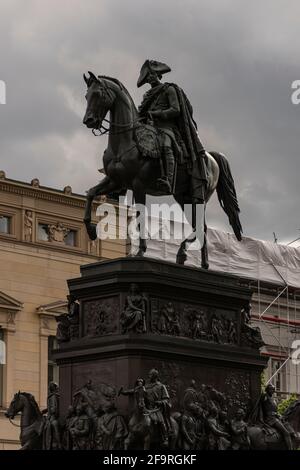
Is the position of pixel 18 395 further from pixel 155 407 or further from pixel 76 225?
pixel 76 225

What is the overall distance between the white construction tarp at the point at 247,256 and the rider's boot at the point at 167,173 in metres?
35.3

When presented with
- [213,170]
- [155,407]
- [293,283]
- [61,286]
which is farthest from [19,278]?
[155,407]

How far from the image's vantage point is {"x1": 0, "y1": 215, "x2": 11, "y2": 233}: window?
5950cm

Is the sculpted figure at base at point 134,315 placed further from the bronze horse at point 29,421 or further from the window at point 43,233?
the window at point 43,233

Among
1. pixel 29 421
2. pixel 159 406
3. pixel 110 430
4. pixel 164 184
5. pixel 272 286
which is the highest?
pixel 272 286

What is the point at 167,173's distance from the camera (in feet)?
88.2

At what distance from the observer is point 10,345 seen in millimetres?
58438

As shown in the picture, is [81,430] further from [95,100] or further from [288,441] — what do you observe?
[95,100]

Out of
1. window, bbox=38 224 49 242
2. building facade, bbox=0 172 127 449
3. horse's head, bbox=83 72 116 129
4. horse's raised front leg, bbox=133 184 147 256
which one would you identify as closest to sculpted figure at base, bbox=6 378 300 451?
horse's raised front leg, bbox=133 184 147 256

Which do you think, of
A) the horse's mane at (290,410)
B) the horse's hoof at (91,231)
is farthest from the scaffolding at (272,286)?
the horse's hoof at (91,231)

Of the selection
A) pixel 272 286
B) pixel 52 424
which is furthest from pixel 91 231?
pixel 272 286

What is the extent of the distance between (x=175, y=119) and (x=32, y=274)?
109ft

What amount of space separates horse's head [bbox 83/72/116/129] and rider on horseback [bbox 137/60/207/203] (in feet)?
3.54

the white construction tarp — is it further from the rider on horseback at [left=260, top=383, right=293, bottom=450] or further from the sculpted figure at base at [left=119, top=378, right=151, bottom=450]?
the sculpted figure at base at [left=119, top=378, right=151, bottom=450]
